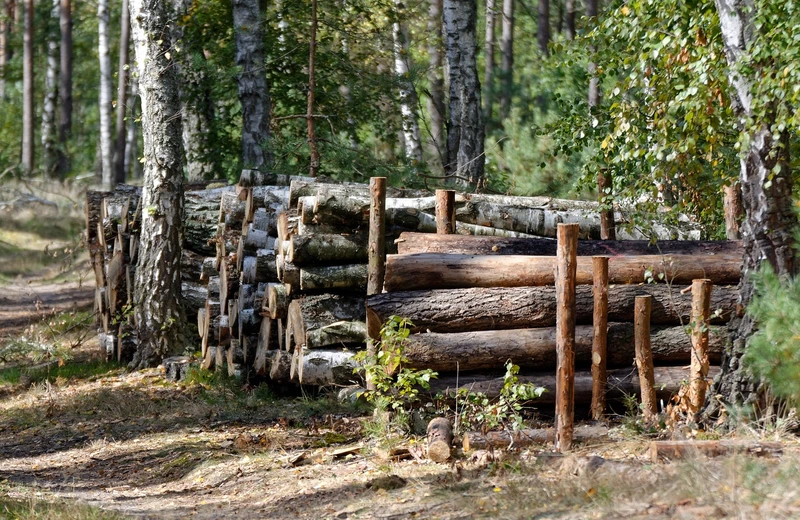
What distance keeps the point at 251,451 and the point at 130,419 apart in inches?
81.4

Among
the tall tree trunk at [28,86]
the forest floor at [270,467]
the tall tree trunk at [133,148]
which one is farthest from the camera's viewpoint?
the tall tree trunk at [133,148]

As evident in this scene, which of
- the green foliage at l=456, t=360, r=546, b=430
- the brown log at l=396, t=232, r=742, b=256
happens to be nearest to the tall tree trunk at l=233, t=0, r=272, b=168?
the brown log at l=396, t=232, r=742, b=256

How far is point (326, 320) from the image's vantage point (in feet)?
26.7

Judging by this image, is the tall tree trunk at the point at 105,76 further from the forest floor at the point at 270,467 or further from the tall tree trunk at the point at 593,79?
the forest floor at the point at 270,467

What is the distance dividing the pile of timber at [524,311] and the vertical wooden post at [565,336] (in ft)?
2.51

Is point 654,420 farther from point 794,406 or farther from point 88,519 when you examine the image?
point 88,519

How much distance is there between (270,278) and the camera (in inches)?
357

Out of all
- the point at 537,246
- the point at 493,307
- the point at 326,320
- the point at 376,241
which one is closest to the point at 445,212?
the point at 376,241

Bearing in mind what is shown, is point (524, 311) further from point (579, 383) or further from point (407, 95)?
point (407, 95)

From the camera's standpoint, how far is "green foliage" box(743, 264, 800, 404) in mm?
4566

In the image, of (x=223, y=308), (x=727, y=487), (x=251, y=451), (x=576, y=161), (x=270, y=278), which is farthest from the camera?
(x=576, y=161)

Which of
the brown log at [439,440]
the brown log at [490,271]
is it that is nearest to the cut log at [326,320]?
the brown log at [490,271]

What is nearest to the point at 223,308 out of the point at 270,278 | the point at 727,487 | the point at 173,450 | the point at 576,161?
the point at 270,278

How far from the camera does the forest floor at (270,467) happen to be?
4438mm
